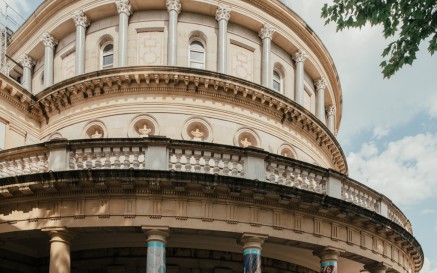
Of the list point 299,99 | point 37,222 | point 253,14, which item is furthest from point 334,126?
point 37,222

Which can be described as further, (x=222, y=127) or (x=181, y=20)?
(x=181, y=20)

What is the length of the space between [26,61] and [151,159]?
18.8 m

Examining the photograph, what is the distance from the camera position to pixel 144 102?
31922mm

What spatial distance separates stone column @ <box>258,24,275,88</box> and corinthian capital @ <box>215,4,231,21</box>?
227 centimetres

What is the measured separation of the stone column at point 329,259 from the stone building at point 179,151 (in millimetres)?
48

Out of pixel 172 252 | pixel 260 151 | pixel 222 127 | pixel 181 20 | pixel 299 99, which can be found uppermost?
pixel 181 20

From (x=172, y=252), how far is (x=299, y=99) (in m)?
14.1

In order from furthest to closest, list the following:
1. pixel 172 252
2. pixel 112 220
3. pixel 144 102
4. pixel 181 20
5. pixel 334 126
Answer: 1. pixel 334 126
2. pixel 181 20
3. pixel 144 102
4. pixel 172 252
5. pixel 112 220

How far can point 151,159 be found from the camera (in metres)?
21.8

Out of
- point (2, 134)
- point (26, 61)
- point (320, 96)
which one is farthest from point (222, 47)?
point (26, 61)

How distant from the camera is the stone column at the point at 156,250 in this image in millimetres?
20891

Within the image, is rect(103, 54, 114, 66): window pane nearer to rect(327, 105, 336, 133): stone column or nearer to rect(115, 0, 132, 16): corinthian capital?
rect(115, 0, 132, 16): corinthian capital

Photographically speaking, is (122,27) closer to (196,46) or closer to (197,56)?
(196,46)

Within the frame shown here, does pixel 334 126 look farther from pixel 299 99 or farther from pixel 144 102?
pixel 144 102
